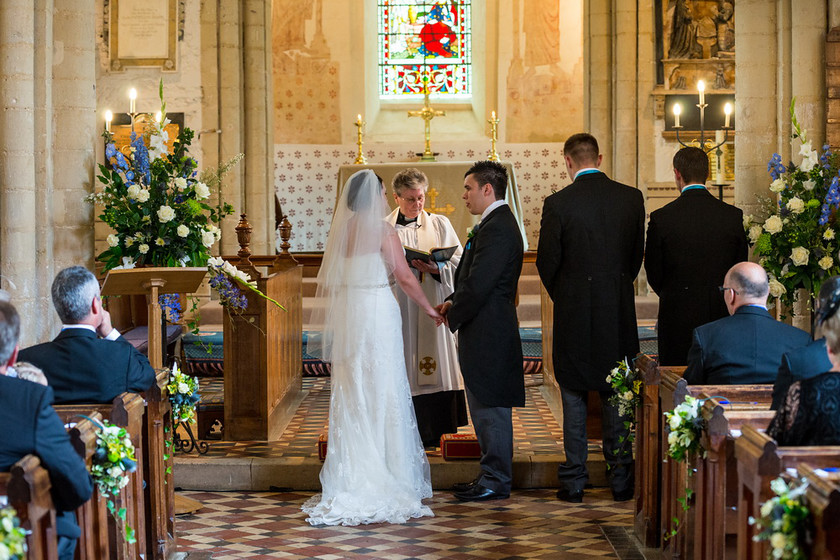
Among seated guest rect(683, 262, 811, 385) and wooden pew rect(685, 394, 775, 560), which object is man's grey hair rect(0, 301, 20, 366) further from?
seated guest rect(683, 262, 811, 385)

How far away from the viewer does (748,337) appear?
4305 millimetres

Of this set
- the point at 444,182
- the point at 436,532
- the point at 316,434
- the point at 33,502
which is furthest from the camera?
the point at 444,182

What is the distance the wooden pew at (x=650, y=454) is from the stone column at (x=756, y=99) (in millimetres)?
2155

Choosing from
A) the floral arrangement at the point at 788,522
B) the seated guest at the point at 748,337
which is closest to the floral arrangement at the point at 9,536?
the floral arrangement at the point at 788,522

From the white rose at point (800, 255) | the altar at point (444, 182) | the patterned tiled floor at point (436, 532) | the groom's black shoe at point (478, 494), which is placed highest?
the altar at point (444, 182)

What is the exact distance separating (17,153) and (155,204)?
789 mm

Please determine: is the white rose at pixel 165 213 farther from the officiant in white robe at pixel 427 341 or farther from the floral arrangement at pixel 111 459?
the floral arrangement at pixel 111 459

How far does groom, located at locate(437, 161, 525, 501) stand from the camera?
5746 mm

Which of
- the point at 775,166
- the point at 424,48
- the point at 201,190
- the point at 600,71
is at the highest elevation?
the point at 424,48

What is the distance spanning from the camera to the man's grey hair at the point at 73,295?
3.95 m

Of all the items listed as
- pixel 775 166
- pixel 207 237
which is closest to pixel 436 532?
pixel 207 237

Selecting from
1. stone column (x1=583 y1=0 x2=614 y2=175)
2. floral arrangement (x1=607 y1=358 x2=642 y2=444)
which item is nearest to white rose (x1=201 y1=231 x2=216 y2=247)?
floral arrangement (x1=607 y1=358 x2=642 y2=444)

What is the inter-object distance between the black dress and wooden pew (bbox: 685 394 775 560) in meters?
0.35

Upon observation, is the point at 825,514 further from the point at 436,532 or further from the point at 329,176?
the point at 329,176
